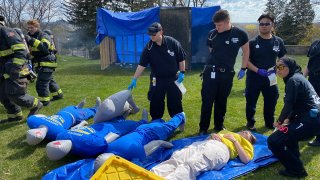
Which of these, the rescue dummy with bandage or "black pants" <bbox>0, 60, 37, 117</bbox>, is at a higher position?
"black pants" <bbox>0, 60, 37, 117</bbox>

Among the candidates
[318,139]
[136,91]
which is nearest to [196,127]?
[318,139]

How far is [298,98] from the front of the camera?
3.37 metres

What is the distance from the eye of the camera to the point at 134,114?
20.1ft

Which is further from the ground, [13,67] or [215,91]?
[13,67]

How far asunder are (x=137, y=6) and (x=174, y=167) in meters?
22.5

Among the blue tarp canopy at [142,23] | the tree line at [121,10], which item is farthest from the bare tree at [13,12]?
the blue tarp canopy at [142,23]

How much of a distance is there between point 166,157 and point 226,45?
1860 mm

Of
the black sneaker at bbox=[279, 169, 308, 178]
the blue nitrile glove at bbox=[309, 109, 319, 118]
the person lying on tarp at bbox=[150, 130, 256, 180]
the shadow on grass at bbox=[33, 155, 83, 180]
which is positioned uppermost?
the blue nitrile glove at bbox=[309, 109, 319, 118]

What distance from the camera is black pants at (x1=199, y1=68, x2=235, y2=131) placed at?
4.64 metres

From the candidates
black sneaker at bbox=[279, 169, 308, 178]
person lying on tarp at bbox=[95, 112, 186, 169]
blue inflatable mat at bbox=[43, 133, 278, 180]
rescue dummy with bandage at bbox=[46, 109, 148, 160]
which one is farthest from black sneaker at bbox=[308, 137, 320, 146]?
rescue dummy with bandage at bbox=[46, 109, 148, 160]

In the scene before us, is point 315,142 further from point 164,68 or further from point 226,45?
point 164,68

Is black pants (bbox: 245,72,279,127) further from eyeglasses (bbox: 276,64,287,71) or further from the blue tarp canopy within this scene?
the blue tarp canopy

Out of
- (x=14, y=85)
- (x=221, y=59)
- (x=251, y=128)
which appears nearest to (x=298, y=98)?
(x=221, y=59)

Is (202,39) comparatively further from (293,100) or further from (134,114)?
(293,100)
